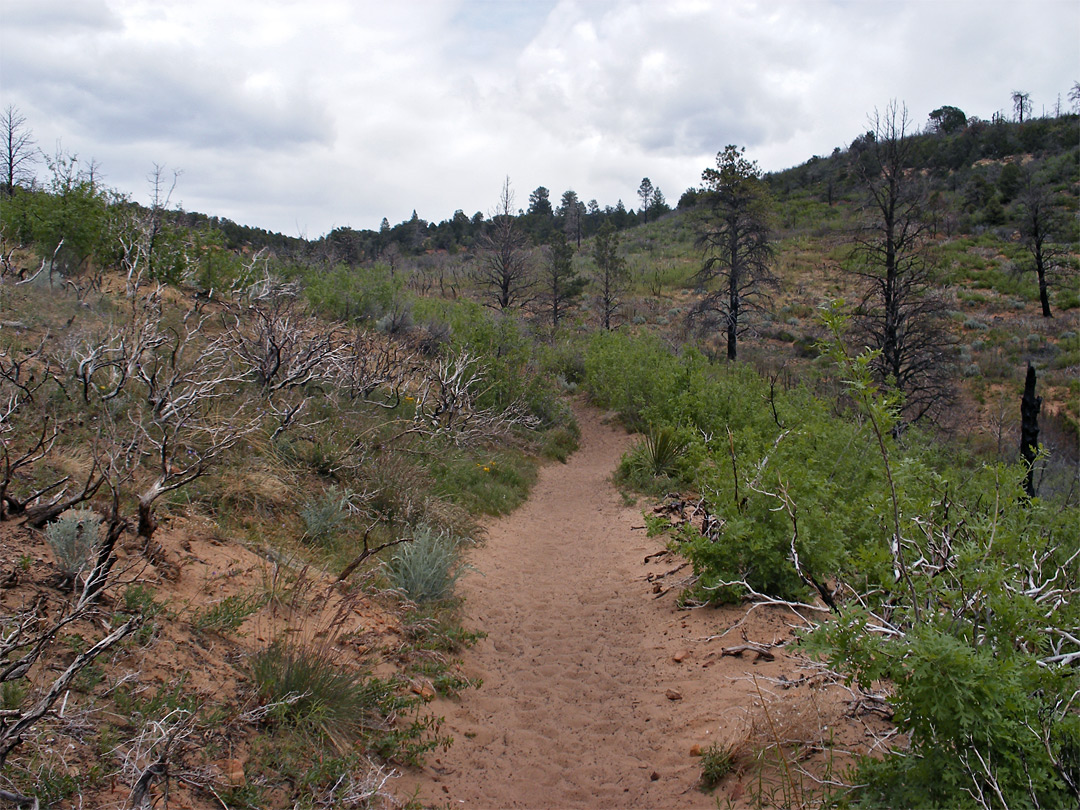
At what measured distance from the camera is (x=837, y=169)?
5803 cm

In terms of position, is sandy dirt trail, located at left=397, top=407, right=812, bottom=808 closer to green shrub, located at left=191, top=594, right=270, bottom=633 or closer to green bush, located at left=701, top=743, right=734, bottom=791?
green bush, located at left=701, top=743, right=734, bottom=791

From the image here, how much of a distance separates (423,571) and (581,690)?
168cm

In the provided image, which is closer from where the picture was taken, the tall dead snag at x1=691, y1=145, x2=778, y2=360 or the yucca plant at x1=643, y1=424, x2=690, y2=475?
the yucca plant at x1=643, y1=424, x2=690, y2=475

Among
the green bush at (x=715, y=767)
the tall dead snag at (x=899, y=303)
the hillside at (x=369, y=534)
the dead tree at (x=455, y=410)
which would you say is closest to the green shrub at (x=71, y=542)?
the hillside at (x=369, y=534)

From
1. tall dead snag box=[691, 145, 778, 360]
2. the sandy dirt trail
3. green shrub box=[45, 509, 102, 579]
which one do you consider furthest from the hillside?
tall dead snag box=[691, 145, 778, 360]

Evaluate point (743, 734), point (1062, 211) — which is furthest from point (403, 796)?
point (1062, 211)

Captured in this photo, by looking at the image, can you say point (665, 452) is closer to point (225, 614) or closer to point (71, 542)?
point (225, 614)

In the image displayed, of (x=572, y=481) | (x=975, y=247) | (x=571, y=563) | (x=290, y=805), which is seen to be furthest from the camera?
(x=975, y=247)

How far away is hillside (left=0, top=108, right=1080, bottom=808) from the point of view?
2.33 meters

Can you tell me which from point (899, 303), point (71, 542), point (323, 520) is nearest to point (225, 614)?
point (71, 542)

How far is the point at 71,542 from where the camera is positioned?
3.61 meters

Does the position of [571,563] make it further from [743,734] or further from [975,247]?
[975,247]

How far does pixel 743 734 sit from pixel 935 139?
6606 cm

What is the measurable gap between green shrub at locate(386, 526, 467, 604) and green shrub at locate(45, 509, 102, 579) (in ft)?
7.45
